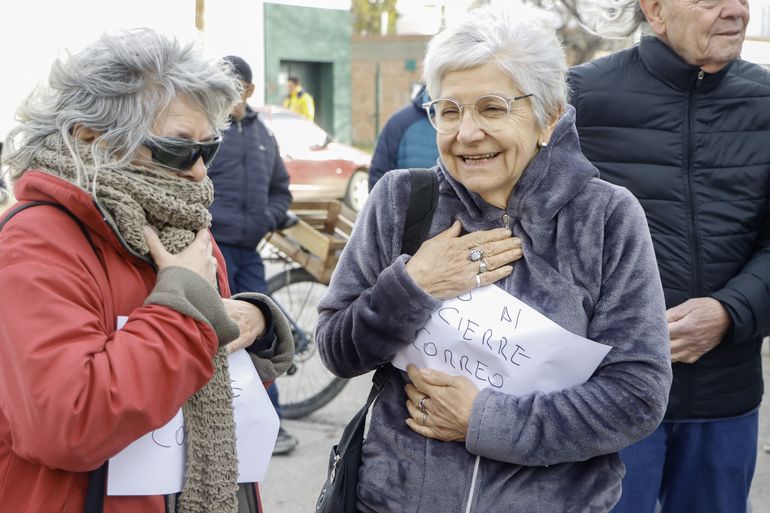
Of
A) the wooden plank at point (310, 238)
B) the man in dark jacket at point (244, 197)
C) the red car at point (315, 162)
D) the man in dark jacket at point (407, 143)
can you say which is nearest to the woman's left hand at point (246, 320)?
the man in dark jacket at point (244, 197)

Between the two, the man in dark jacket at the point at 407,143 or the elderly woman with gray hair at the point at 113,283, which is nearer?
the elderly woman with gray hair at the point at 113,283

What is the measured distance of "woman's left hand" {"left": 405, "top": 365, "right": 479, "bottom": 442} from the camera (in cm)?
200

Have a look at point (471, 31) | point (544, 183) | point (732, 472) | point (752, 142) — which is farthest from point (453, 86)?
point (732, 472)

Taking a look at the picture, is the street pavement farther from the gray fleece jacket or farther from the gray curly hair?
the gray curly hair

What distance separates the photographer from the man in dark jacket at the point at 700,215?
107 inches

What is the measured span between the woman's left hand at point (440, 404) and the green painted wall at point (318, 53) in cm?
2408

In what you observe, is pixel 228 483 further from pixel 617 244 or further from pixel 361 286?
pixel 617 244

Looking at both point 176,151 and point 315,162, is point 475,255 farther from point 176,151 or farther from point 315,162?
point 315,162

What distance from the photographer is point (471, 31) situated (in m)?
2.05

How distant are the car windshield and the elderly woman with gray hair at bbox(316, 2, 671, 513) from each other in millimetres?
13340

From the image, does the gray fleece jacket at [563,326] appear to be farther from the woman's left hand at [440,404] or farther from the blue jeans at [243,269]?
the blue jeans at [243,269]

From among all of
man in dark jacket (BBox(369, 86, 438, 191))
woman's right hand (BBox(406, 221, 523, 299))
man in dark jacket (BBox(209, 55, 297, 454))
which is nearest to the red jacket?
woman's right hand (BBox(406, 221, 523, 299))

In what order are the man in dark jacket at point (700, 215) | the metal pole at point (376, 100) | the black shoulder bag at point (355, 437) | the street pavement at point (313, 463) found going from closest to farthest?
the black shoulder bag at point (355, 437)
the man in dark jacket at point (700, 215)
the street pavement at point (313, 463)
the metal pole at point (376, 100)

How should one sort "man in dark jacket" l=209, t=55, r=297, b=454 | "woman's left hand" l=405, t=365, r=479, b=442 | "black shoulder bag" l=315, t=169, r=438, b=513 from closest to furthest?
"woman's left hand" l=405, t=365, r=479, b=442, "black shoulder bag" l=315, t=169, r=438, b=513, "man in dark jacket" l=209, t=55, r=297, b=454
